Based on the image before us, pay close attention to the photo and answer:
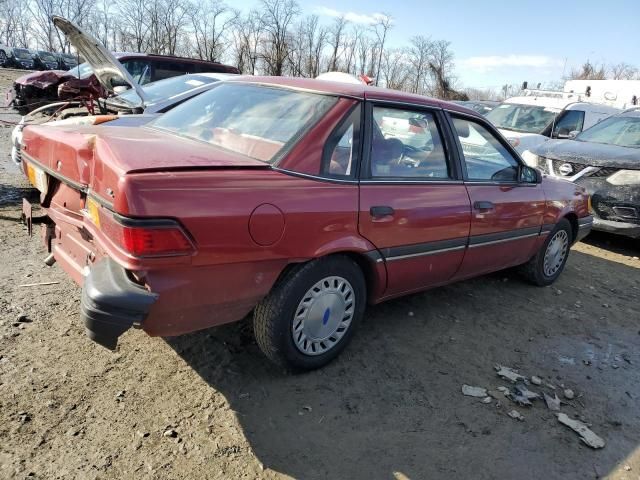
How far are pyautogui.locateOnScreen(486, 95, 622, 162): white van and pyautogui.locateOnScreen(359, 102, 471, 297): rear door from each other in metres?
6.38

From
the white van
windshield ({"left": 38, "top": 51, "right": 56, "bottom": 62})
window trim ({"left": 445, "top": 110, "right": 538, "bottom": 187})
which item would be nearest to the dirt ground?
window trim ({"left": 445, "top": 110, "right": 538, "bottom": 187})

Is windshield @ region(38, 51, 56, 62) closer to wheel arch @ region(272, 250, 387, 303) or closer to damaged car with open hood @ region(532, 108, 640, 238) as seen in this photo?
damaged car with open hood @ region(532, 108, 640, 238)

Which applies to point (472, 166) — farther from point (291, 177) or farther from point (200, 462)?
point (200, 462)

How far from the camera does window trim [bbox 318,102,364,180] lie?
9.25ft

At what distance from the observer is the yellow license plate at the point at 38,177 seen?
3070 millimetres

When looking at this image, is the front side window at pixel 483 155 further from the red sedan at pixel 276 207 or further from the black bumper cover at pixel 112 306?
the black bumper cover at pixel 112 306

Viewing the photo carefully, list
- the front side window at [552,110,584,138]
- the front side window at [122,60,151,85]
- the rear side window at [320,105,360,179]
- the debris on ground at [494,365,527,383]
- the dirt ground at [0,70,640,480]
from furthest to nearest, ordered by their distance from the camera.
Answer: the front side window at [552,110,584,138] → the front side window at [122,60,151,85] → the debris on ground at [494,365,527,383] → the rear side window at [320,105,360,179] → the dirt ground at [0,70,640,480]

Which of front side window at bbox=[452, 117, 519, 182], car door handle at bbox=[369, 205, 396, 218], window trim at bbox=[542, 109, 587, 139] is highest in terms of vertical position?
window trim at bbox=[542, 109, 587, 139]

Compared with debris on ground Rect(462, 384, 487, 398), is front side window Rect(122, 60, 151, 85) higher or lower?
higher

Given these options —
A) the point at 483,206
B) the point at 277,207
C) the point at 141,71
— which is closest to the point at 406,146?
the point at 483,206

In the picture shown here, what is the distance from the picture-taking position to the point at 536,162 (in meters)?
7.47

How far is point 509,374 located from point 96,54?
5.55 m

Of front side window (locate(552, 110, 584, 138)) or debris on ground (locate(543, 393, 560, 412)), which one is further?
front side window (locate(552, 110, 584, 138))

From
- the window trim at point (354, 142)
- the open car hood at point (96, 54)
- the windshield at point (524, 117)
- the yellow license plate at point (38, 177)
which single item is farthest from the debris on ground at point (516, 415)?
→ the windshield at point (524, 117)
